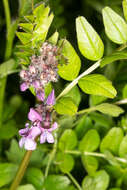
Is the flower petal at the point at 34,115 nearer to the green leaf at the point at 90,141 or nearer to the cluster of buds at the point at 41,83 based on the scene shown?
the cluster of buds at the point at 41,83

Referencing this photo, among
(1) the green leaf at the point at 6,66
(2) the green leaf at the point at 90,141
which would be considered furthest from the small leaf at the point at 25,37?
(2) the green leaf at the point at 90,141

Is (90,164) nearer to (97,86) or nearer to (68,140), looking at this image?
(68,140)

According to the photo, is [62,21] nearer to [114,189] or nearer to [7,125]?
[7,125]

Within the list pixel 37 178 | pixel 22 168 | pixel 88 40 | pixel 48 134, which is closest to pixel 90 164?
pixel 37 178

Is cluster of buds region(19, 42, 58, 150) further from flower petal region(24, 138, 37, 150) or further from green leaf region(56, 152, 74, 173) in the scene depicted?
green leaf region(56, 152, 74, 173)

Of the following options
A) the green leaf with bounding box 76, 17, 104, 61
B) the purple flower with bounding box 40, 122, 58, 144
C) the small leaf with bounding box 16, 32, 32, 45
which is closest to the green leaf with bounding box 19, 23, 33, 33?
the small leaf with bounding box 16, 32, 32, 45

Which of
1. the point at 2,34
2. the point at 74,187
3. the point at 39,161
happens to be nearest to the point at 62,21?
the point at 2,34

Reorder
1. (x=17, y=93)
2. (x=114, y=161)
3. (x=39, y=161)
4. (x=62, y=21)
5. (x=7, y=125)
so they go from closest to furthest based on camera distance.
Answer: (x=114, y=161) → (x=39, y=161) → (x=7, y=125) → (x=62, y=21) → (x=17, y=93)
